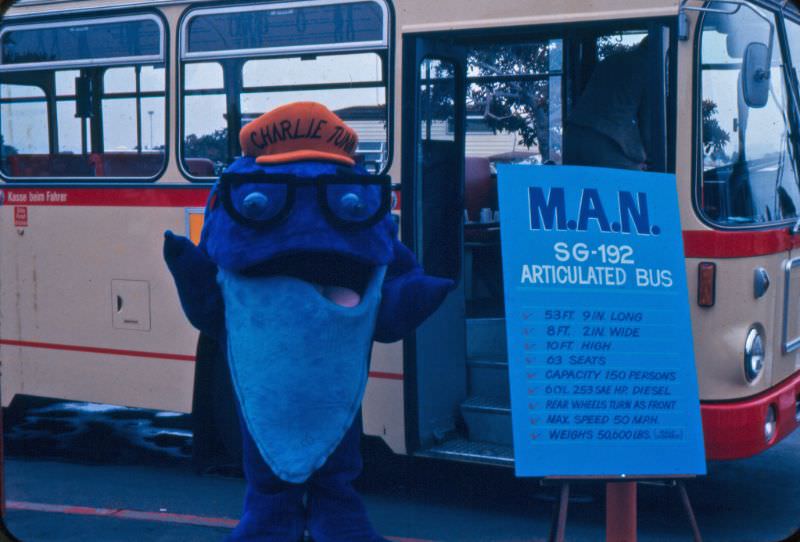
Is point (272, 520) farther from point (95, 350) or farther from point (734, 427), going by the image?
point (95, 350)

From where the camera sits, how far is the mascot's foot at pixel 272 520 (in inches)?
144

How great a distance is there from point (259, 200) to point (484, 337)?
266 centimetres

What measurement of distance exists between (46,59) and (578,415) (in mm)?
4270

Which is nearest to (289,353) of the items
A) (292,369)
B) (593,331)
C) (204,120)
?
(292,369)

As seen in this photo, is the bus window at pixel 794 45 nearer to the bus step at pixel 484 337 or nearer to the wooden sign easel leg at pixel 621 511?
the bus step at pixel 484 337

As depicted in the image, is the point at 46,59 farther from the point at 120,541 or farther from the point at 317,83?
the point at 120,541

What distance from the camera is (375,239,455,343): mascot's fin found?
12.5ft

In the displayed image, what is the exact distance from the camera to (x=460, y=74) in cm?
604

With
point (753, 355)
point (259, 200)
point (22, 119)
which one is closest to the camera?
point (259, 200)

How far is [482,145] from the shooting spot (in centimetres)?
660

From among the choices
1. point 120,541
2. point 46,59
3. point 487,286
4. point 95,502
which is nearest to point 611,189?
point 487,286

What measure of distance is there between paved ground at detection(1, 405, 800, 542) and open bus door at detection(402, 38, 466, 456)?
51 cm

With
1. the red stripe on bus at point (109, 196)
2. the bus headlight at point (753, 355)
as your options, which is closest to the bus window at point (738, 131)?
the bus headlight at point (753, 355)

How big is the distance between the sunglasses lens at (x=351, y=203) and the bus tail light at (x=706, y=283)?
192 centimetres
